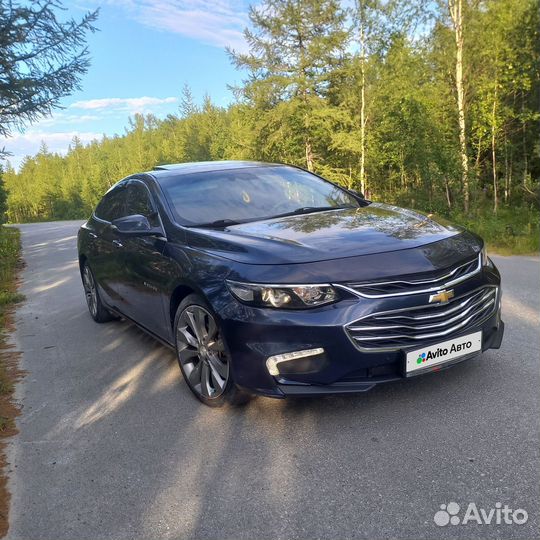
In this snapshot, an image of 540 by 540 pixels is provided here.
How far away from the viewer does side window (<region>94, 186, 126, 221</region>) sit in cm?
517

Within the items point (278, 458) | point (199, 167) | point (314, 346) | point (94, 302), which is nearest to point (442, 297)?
point (314, 346)

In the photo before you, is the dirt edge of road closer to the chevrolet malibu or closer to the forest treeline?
the chevrolet malibu

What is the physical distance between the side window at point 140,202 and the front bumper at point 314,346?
1.51 m

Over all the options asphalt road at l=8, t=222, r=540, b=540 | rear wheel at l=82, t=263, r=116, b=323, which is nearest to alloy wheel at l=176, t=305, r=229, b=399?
asphalt road at l=8, t=222, r=540, b=540

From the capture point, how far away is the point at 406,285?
112 inches

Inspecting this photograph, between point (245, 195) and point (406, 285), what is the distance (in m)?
1.84

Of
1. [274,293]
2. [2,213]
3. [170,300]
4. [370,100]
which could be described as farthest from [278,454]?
[2,213]

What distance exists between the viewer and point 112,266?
5.01 metres

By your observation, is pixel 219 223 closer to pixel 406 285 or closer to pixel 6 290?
pixel 406 285

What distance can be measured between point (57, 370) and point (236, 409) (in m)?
2.07

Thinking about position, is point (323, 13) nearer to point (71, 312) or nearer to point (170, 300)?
point (71, 312)

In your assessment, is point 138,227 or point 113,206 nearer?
point 138,227

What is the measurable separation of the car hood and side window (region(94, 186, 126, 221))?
5.84 ft

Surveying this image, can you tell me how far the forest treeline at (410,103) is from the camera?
1424 cm
